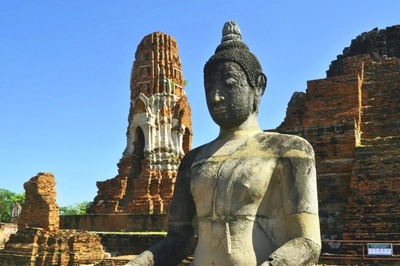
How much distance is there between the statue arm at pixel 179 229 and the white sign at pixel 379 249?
23.9 feet

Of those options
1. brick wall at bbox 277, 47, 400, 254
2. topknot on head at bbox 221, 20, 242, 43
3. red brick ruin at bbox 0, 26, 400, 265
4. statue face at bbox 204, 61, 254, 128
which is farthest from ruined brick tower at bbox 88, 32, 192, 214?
statue face at bbox 204, 61, 254, 128

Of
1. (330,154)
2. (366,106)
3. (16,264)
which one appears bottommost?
(16,264)

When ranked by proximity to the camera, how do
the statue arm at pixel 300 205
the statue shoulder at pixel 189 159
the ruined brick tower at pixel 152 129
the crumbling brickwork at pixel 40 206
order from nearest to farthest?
1. the statue arm at pixel 300 205
2. the statue shoulder at pixel 189 159
3. the crumbling brickwork at pixel 40 206
4. the ruined brick tower at pixel 152 129

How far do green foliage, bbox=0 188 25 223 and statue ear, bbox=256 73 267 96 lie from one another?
196 feet

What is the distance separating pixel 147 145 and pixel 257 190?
85.3 ft

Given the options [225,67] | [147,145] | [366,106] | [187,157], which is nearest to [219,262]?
[187,157]

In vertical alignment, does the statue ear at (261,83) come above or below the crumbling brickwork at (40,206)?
below

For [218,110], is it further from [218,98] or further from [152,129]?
[152,129]

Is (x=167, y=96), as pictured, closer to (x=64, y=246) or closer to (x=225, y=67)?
(x=64, y=246)

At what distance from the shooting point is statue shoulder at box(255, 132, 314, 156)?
321 centimetres

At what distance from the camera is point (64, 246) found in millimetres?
17703

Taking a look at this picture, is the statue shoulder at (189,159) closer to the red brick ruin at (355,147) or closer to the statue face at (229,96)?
the statue face at (229,96)

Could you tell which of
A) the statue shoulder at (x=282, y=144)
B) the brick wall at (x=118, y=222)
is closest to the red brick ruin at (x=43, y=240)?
the brick wall at (x=118, y=222)

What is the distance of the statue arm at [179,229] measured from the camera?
11.2ft
